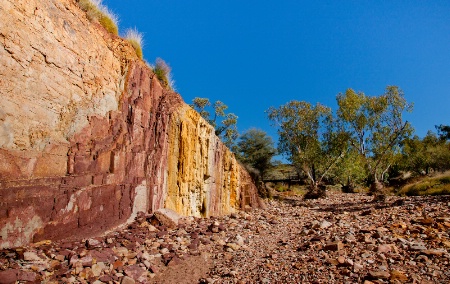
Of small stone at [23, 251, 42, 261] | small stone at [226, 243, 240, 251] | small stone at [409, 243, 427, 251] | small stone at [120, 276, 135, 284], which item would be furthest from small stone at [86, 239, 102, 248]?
small stone at [409, 243, 427, 251]

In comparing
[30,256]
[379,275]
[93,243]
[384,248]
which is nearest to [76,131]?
[93,243]

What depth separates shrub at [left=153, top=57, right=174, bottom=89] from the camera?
12727 millimetres

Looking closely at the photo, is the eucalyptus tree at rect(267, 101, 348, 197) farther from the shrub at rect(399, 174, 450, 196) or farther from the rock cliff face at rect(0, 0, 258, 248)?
the rock cliff face at rect(0, 0, 258, 248)

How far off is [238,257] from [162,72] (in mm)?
9012

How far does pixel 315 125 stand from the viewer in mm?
29672

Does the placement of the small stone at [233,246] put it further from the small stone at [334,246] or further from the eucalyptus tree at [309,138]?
the eucalyptus tree at [309,138]

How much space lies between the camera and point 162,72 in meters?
12.8

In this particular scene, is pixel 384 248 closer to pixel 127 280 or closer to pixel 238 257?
pixel 238 257

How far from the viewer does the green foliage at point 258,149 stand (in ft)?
129

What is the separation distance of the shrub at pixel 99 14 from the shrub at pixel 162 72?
9.22 feet

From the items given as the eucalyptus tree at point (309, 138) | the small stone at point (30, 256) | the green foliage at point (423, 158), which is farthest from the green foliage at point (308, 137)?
the small stone at point (30, 256)

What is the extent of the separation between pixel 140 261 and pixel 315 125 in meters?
26.6

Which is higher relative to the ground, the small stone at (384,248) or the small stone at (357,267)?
the small stone at (384,248)

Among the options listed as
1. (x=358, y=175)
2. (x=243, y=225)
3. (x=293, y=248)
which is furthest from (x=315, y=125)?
(x=293, y=248)
